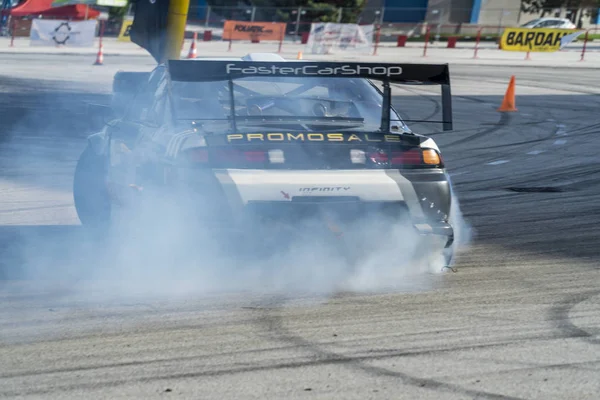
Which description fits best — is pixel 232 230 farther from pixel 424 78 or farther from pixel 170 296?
pixel 424 78

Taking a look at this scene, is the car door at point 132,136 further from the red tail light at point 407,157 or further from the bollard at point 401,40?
the bollard at point 401,40

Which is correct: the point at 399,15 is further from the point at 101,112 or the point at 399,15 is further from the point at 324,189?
the point at 324,189

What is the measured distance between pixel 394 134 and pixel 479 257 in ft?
3.93

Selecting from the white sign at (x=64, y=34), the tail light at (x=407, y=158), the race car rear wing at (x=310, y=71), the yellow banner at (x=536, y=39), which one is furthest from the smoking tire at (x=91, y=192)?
the white sign at (x=64, y=34)

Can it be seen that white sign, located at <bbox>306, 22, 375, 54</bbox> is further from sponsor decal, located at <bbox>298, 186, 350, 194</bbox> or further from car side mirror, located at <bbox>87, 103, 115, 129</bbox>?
sponsor decal, located at <bbox>298, 186, 350, 194</bbox>

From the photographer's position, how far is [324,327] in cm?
443

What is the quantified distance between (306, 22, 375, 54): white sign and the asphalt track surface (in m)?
25.7

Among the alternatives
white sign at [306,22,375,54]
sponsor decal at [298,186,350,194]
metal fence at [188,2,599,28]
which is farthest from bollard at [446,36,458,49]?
sponsor decal at [298,186,350,194]

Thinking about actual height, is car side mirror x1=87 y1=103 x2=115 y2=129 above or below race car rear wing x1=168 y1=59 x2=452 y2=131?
below

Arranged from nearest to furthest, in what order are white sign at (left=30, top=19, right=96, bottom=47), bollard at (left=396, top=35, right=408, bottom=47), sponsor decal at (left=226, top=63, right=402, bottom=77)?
sponsor decal at (left=226, top=63, right=402, bottom=77)
white sign at (left=30, top=19, right=96, bottom=47)
bollard at (left=396, top=35, right=408, bottom=47)

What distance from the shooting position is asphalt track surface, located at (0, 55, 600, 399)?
3.67 m

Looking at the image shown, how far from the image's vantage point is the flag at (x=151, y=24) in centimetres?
1488

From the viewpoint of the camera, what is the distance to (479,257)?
6102 mm

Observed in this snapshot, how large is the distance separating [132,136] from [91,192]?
0.96 metres
